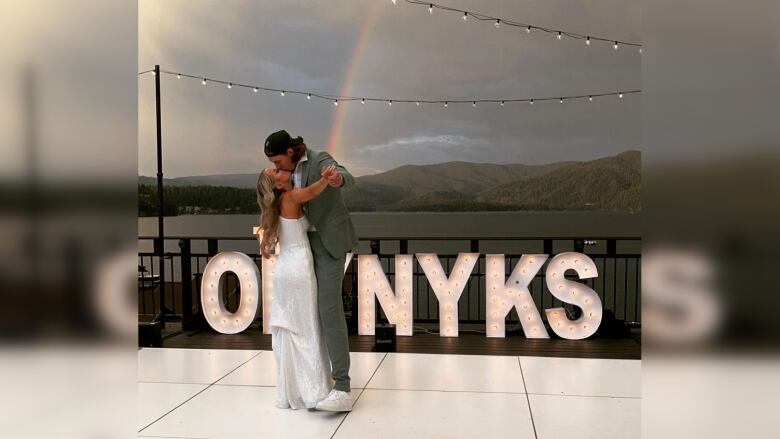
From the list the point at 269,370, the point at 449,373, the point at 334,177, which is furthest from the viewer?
the point at 269,370

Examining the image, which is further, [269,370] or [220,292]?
[220,292]

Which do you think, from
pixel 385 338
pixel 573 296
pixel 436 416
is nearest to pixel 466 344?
pixel 385 338

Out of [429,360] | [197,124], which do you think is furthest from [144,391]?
[197,124]

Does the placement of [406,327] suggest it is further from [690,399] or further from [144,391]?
[690,399]

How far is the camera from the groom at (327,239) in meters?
3.32

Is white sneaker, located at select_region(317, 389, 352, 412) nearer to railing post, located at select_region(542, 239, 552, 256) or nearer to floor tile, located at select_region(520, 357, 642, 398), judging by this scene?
floor tile, located at select_region(520, 357, 642, 398)

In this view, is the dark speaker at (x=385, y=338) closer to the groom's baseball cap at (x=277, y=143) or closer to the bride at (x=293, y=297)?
the bride at (x=293, y=297)

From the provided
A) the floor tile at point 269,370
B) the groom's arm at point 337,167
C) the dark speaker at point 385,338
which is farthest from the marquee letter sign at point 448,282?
the groom's arm at point 337,167

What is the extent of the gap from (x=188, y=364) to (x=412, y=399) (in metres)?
2.22

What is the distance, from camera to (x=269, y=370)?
4379 millimetres

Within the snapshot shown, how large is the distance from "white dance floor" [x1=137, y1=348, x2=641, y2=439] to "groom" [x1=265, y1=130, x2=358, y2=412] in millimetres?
309

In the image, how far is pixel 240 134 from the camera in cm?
1409

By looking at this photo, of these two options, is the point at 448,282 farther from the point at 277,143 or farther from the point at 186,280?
the point at 186,280

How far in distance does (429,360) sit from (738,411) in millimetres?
4277
